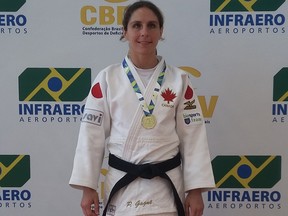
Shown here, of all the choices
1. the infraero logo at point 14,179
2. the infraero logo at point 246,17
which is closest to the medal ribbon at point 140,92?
the infraero logo at point 246,17

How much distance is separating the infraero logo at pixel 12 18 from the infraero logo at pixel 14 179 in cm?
82

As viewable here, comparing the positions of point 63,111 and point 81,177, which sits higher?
point 63,111

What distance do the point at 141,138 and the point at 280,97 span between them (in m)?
1.12

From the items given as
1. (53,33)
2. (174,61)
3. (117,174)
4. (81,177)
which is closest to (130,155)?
(117,174)

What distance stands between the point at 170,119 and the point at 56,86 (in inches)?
37.6

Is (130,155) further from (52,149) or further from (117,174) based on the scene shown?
(52,149)

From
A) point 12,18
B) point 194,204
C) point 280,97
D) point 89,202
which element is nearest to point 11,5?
point 12,18

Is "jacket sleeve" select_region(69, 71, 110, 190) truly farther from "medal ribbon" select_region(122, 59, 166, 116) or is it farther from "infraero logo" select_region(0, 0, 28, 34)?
"infraero logo" select_region(0, 0, 28, 34)

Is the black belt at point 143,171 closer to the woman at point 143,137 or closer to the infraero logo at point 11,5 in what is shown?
the woman at point 143,137

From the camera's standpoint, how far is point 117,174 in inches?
71.3

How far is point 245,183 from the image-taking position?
2.54 metres

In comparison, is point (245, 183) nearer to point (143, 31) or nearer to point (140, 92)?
point (140, 92)

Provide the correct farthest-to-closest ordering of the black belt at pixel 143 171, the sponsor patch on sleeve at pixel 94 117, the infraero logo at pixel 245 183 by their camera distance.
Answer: the infraero logo at pixel 245 183 → the sponsor patch on sleeve at pixel 94 117 → the black belt at pixel 143 171

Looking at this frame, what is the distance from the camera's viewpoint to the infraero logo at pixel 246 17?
2369 mm
